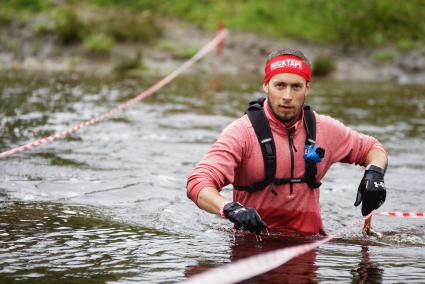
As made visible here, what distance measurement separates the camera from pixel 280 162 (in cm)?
583

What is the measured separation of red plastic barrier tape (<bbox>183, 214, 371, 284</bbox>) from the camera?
4.66m

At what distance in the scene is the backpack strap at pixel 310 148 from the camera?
19.2ft

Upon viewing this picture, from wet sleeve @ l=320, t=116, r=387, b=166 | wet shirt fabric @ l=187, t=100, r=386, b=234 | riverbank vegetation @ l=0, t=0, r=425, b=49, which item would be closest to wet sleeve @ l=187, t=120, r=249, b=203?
wet shirt fabric @ l=187, t=100, r=386, b=234

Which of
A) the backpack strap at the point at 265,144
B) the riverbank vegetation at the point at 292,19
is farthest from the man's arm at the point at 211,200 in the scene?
the riverbank vegetation at the point at 292,19

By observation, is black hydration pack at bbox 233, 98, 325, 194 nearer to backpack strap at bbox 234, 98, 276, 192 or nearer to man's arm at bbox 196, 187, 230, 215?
backpack strap at bbox 234, 98, 276, 192

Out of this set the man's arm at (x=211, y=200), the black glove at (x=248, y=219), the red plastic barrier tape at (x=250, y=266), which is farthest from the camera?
the man's arm at (x=211, y=200)

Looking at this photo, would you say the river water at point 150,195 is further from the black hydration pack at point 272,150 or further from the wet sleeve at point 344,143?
the wet sleeve at point 344,143

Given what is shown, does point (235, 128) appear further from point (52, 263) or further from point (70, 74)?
point (70, 74)

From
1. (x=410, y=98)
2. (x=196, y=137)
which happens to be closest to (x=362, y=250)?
(x=196, y=137)

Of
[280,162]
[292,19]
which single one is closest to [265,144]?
[280,162]

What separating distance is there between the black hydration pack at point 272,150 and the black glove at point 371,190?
0.37m

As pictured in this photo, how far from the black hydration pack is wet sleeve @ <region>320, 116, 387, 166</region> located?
0.18 meters

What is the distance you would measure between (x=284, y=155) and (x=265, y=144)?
21cm

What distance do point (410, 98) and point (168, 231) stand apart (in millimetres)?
13035
